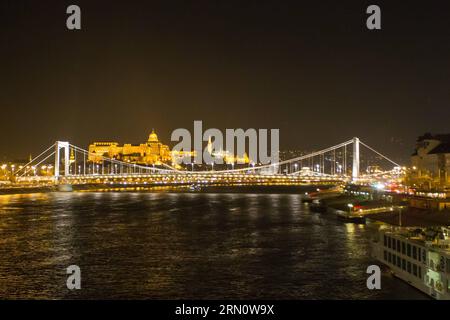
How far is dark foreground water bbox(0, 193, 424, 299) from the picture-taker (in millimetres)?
9594

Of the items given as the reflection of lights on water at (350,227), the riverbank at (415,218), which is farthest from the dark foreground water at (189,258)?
the riverbank at (415,218)

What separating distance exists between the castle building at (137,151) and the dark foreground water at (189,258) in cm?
6095

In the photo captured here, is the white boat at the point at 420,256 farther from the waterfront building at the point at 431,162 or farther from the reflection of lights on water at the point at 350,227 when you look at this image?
the waterfront building at the point at 431,162

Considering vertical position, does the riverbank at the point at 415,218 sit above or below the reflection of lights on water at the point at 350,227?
above

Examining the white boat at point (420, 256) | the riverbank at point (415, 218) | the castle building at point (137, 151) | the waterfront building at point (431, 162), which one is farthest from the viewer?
the castle building at point (137, 151)

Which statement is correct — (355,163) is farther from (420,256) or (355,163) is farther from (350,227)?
(420,256)

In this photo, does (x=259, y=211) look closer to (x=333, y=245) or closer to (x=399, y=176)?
(x=333, y=245)

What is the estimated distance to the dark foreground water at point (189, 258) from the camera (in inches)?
378

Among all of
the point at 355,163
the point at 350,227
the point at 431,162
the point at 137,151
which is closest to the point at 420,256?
the point at 350,227

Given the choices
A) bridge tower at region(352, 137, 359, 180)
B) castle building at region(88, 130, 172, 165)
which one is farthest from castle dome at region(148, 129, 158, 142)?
bridge tower at region(352, 137, 359, 180)

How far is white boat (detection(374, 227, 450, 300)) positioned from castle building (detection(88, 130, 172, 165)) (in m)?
72.2

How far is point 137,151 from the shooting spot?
285ft

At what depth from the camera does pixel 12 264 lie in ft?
39.2

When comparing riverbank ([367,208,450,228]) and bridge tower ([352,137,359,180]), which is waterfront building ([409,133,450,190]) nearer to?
bridge tower ([352,137,359,180])
